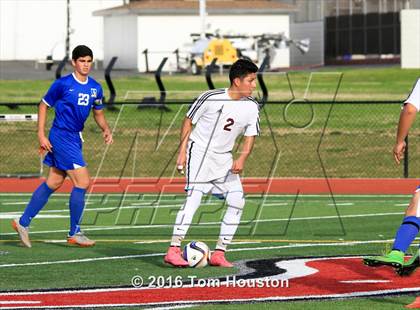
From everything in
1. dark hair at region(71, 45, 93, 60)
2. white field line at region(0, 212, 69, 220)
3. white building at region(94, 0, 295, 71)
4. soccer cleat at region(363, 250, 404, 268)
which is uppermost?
white building at region(94, 0, 295, 71)

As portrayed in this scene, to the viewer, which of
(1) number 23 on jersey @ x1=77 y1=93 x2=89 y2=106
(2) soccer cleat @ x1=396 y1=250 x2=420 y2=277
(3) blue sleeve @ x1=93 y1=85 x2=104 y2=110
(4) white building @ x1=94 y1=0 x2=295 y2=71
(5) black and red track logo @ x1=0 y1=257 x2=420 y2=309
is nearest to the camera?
(5) black and red track logo @ x1=0 y1=257 x2=420 y2=309

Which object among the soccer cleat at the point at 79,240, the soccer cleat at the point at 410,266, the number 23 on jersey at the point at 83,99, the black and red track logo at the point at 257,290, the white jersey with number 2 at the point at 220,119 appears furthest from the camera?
the soccer cleat at the point at 79,240

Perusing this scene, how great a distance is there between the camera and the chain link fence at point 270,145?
27.7 m

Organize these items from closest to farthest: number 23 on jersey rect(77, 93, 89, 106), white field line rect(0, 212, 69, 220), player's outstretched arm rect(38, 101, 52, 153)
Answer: player's outstretched arm rect(38, 101, 52, 153) < number 23 on jersey rect(77, 93, 89, 106) < white field line rect(0, 212, 69, 220)

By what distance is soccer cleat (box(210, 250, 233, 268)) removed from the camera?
40.9 feet

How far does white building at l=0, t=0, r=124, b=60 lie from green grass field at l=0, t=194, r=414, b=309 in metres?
53.2

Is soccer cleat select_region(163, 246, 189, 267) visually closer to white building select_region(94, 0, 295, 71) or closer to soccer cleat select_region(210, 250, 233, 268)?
soccer cleat select_region(210, 250, 233, 268)

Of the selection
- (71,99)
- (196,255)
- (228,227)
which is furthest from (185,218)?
(71,99)

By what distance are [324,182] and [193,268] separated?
13.0m

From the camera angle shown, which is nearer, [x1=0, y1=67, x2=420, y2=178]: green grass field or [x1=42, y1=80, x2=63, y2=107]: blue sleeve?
[x1=42, y1=80, x2=63, y2=107]: blue sleeve

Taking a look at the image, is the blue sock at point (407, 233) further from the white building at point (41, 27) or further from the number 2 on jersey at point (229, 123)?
the white building at point (41, 27)

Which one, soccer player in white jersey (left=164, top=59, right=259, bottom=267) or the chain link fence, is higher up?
soccer player in white jersey (left=164, top=59, right=259, bottom=267)

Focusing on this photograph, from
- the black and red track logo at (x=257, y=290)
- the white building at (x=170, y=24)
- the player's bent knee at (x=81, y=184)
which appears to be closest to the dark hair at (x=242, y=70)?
the black and red track logo at (x=257, y=290)

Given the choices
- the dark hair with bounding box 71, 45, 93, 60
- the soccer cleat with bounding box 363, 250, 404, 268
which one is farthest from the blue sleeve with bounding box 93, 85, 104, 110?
the soccer cleat with bounding box 363, 250, 404, 268
